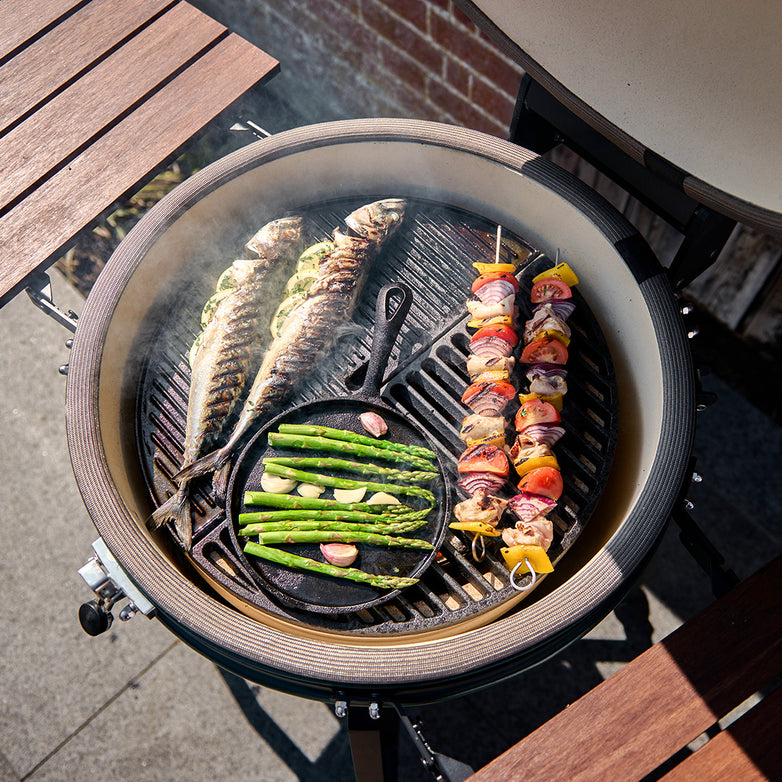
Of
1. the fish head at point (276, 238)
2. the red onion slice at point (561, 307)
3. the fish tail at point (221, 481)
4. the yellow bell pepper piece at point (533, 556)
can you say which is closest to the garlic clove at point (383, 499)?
the yellow bell pepper piece at point (533, 556)

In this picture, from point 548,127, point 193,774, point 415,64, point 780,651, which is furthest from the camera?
point 415,64

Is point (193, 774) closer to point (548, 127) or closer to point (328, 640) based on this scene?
point (328, 640)

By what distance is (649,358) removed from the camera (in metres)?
2.79

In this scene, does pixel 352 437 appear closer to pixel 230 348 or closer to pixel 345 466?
pixel 345 466

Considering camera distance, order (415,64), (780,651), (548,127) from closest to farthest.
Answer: (780,651), (548,127), (415,64)

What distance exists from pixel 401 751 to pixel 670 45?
3795 millimetres

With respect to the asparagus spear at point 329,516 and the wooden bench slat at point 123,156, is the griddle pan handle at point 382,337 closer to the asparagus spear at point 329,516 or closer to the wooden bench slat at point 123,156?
the asparagus spear at point 329,516

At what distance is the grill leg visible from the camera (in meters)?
2.58

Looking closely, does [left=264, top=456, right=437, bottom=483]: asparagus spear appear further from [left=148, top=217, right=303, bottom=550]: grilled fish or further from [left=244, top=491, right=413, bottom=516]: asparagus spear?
[left=148, top=217, right=303, bottom=550]: grilled fish

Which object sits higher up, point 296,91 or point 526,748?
point 296,91

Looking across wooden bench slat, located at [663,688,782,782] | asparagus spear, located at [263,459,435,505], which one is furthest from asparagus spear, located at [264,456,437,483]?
wooden bench slat, located at [663,688,782,782]

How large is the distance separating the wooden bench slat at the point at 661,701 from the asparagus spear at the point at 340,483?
993mm

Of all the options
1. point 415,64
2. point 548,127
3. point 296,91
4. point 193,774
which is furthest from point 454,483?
point 296,91

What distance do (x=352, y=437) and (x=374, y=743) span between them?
51.7 inches
